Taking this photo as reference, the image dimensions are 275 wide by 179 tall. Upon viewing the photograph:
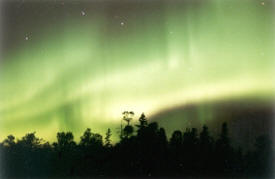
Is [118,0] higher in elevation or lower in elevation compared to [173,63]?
higher

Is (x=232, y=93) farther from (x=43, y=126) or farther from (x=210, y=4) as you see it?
(x=43, y=126)

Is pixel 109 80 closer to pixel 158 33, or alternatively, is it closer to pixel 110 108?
pixel 110 108

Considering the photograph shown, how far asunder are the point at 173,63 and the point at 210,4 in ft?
2.10

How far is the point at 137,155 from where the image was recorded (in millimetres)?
3129

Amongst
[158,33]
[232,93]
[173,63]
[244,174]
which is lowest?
[244,174]

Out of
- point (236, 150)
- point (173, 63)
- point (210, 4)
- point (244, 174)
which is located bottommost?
point (244, 174)

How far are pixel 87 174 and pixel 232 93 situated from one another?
1504 millimetres

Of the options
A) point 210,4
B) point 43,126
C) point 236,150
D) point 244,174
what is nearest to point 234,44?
point 210,4

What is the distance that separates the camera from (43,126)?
313 centimetres

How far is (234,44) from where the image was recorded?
3154mm

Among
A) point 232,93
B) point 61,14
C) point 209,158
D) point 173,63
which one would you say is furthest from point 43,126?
point 232,93

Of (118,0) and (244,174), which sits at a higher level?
(118,0)

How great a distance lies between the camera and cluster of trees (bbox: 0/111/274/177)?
10.1 feet

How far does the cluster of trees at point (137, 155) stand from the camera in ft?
10.1
